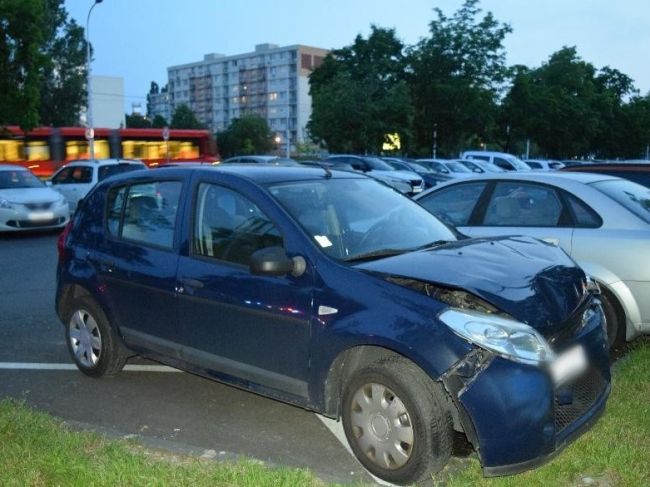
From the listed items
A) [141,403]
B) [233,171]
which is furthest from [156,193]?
[141,403]

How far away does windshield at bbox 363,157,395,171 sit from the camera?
27.1 metres

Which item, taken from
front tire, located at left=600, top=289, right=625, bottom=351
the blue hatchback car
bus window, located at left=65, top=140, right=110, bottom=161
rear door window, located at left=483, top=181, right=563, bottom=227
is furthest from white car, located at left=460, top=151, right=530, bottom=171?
the blue hatchback car

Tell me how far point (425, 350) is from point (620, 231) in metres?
2.96

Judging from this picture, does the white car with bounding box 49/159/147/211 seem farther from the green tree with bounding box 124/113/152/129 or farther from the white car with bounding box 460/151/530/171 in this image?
the green tree with bounding box 124/113/152/129

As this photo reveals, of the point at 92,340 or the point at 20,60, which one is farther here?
the point at 20,60

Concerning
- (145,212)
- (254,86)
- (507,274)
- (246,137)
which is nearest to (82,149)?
(145,212)

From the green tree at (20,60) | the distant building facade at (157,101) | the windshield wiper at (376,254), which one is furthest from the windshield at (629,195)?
the distant building facade at (157,101)

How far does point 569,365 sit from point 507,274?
583mm

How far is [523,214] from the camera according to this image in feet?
21.2

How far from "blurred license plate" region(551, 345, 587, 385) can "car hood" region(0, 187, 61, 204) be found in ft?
46.1

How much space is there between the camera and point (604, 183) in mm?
6379

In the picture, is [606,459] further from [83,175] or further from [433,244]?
[83,175]

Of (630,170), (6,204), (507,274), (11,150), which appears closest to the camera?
(507,274)

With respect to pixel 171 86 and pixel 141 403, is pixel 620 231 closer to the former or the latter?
pixel 141 403
